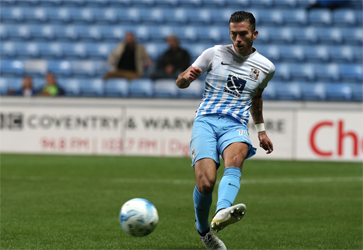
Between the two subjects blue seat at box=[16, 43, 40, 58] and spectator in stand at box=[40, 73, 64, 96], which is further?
blue seat at box=[16, 43, 40, 58]

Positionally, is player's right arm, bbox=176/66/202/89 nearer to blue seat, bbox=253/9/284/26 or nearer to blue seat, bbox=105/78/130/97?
blue seat, bbox=105/78/130/97

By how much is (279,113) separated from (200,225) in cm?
917

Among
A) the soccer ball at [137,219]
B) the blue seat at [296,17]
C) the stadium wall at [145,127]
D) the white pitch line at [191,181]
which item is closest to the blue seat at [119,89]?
the stadium wall at [145,127]

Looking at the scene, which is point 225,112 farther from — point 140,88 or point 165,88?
point 140,88

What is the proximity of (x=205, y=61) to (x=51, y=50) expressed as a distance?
46.2 feet

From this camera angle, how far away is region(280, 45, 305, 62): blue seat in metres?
18.0

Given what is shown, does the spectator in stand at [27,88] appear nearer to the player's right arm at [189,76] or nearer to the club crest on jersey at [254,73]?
the club crest on jersey at [254,73]

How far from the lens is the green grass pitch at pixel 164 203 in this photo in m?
5.43

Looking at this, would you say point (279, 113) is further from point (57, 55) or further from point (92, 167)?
point (57, 55)

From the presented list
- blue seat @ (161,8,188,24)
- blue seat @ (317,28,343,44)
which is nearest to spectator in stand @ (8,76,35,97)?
blue seat @ (161,8,188,24)

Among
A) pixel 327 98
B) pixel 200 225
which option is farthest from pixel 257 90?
pixel 327 98

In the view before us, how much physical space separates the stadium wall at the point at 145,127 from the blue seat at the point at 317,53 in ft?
14.5

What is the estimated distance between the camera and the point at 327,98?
1619cm

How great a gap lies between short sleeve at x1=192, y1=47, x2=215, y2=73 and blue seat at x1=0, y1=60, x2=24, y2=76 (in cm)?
1337
